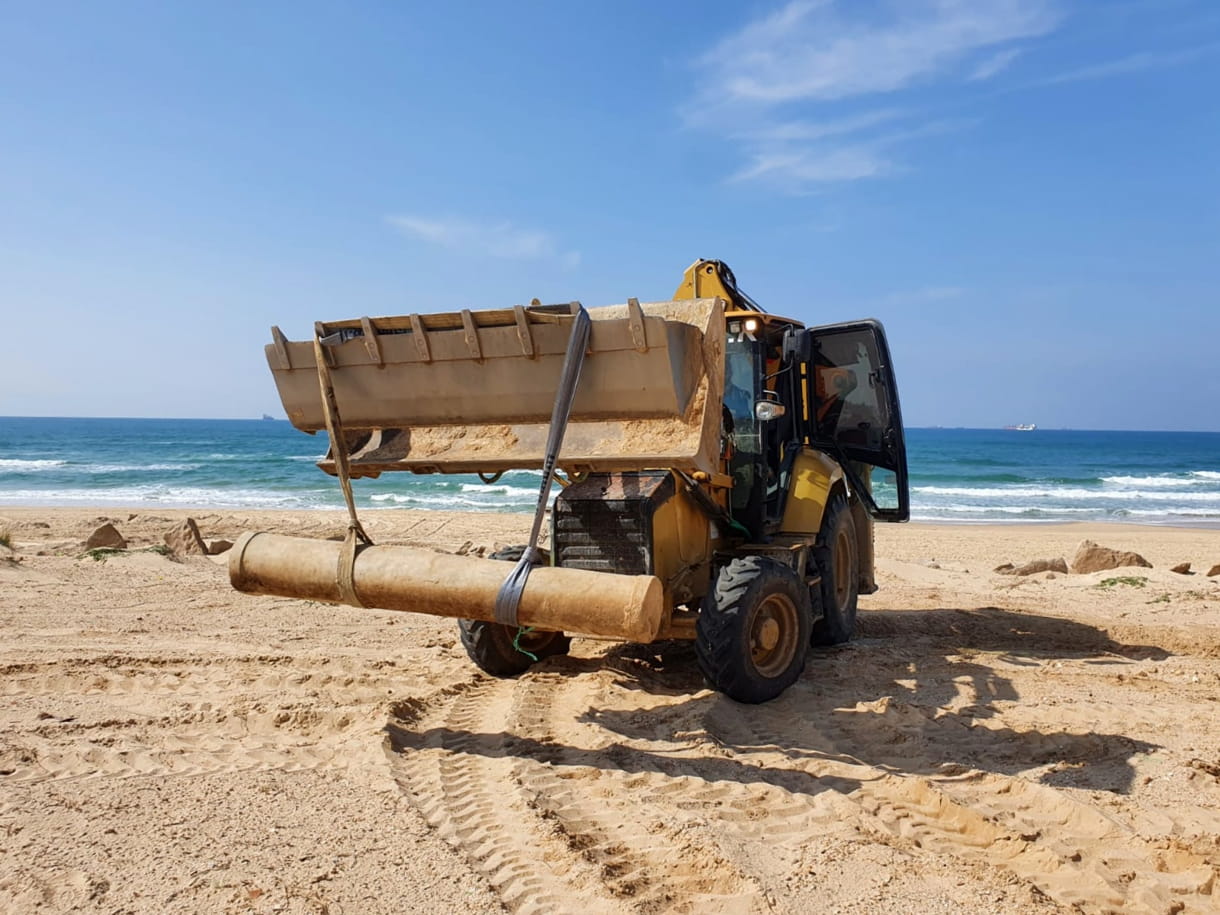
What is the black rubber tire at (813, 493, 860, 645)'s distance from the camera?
24.1 feet

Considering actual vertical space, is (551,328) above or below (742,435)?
above

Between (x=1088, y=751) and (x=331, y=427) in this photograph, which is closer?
(x=1088, y=751)

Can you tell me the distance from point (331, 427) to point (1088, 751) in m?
4.43

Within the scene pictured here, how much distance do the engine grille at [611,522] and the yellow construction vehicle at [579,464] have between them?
1 centimetres

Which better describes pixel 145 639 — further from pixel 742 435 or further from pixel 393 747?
pixel 742 435

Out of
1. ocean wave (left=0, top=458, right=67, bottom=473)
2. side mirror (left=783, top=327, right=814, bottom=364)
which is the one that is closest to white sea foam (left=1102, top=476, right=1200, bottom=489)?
side mirror (left=783, top=327, right=814, bottom=364)

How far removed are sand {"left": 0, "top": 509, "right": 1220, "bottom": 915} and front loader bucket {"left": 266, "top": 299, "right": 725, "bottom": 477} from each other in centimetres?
152

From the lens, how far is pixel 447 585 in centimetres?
432

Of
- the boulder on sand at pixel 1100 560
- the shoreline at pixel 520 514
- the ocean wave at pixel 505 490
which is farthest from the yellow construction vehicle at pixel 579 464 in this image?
the ocean wave at pixel 505 490

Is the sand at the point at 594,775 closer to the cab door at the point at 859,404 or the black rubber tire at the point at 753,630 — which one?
the black rubber tire at the point at 753,630

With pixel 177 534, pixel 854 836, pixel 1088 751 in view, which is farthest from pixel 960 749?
pixel 177 534

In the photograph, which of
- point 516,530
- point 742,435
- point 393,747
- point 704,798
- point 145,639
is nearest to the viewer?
point 704,798

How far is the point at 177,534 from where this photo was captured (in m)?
13.0

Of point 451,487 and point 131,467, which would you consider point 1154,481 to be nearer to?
point 451,487
